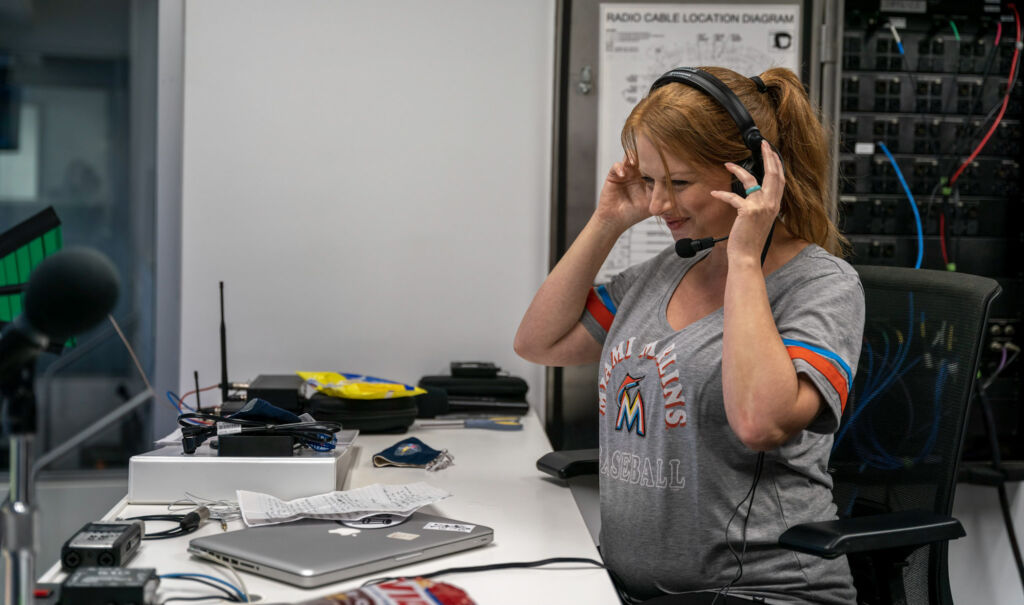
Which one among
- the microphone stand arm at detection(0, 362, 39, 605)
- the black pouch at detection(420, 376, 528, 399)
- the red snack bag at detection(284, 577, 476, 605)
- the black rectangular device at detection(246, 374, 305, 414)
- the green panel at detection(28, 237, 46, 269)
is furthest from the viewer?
the black pouch at detection(420, 376, 528, 399)

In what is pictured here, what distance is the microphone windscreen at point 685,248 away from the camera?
49.9 inches

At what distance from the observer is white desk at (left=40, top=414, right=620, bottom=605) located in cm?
98

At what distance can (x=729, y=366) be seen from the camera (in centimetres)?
115

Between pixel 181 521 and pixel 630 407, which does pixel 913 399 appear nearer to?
pixel 630 407

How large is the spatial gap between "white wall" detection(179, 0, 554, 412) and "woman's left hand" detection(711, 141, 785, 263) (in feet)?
3.51

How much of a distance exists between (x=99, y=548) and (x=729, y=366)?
0.79m

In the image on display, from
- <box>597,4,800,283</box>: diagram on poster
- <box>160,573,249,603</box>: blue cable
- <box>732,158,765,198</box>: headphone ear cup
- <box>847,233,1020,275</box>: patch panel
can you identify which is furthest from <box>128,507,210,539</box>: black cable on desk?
<box>847,233,1020,275</box>: patch panel

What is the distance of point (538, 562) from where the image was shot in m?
1.08

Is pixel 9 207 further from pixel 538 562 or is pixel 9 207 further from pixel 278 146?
pixel 538 562

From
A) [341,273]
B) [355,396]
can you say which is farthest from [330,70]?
[355,396]

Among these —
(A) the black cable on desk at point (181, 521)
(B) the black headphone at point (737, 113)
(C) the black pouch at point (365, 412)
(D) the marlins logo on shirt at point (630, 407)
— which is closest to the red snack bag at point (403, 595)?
(A) the black cable on desk at point (181, 521)

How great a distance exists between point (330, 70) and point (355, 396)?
0.87 m

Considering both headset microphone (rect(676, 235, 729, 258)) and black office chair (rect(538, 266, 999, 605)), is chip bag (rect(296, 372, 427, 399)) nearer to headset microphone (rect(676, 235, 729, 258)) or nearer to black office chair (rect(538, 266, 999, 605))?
black office chair (rect(538, 266, 999, 605))

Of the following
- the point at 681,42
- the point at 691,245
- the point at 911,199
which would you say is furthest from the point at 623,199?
the point at 911,199
